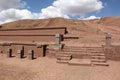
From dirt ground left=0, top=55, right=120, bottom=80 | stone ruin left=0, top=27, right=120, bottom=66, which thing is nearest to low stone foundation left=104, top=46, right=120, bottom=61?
stone ruin left=0, top=27, right=120, bottom=66

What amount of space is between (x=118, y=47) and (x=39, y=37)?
35.4 feet

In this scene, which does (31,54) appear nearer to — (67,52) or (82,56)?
(67,52)

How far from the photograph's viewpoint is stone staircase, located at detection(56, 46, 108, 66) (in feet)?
34.2

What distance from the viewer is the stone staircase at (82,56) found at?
10422 millimetres

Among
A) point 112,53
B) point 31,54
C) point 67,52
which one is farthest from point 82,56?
point 31,54

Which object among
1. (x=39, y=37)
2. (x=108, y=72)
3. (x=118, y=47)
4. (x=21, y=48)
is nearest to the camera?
(x=108, y=72)

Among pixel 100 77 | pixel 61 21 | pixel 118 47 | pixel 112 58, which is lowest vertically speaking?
pixel 100 77

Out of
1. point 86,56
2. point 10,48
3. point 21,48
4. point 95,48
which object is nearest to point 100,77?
point 86,56

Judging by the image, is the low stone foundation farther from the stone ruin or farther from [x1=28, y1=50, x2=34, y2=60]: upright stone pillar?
[x1=28, y1=50, x2=34, y2=60]: upright stone pillar

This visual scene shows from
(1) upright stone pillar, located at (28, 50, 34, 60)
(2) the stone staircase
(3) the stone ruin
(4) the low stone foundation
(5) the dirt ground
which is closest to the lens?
(5) the dirt ground

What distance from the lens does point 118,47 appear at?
11.2 metres

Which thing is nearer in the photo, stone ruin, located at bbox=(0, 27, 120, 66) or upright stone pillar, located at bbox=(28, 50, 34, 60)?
stone ruin, located at bbox=(0, 27, 120, 66)

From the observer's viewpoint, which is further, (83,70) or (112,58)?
(112,58)

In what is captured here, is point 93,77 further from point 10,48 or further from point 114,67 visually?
point 10,48
